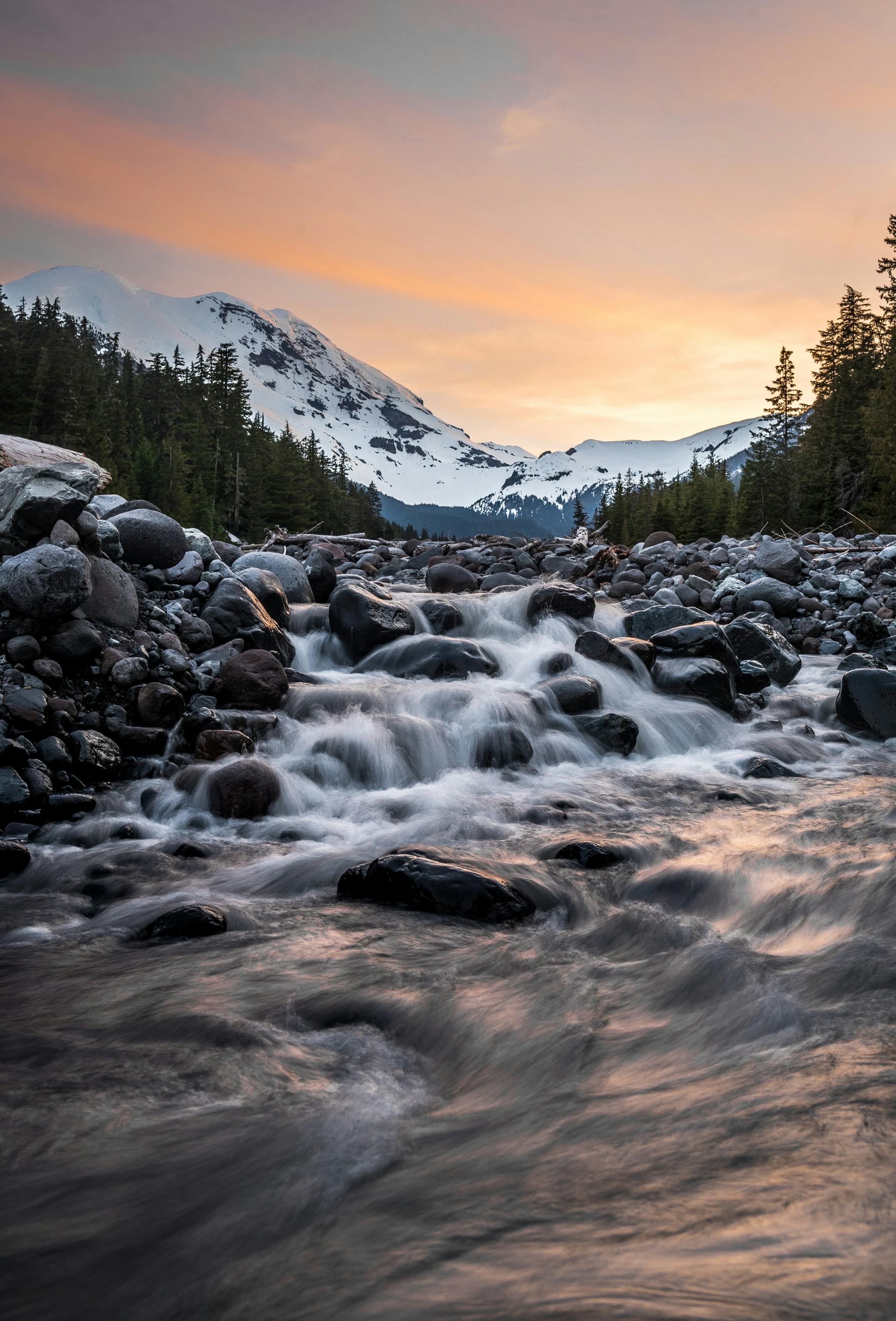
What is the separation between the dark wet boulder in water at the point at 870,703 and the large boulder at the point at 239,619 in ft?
25.4

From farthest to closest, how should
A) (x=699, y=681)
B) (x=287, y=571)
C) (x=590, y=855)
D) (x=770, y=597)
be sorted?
(x=770, y=597), (x=287, y=571), (x=699, y=681), (x=590, y=855)

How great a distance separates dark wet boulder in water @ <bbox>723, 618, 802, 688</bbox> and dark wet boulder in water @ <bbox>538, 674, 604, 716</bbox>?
3.46 m

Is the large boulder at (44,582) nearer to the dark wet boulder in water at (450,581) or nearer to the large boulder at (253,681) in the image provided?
the large boulder at (253,681)

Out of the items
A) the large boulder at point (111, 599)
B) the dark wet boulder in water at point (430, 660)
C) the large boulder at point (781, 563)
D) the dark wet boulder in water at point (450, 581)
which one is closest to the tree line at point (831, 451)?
the large boulder at point (781, 563)

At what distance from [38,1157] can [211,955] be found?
6.07ft

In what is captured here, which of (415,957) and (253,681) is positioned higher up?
(253,681)

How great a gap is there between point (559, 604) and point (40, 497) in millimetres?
8976

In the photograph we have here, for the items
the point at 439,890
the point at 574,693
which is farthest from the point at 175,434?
the point at 439,890

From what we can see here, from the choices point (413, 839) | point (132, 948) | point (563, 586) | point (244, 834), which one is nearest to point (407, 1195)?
point (132, 948)

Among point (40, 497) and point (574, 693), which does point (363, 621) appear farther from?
point (40, 497)

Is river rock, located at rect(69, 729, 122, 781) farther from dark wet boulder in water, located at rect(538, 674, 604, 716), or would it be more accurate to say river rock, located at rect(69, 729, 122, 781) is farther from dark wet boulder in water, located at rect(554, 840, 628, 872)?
dark wet boulder in water, located at rect(538, 674, 604, 716)

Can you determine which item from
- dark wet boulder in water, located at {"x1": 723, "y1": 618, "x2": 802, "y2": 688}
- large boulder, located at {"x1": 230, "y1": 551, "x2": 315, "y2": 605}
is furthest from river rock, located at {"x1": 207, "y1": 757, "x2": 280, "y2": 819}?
dark wet boulder in water, located at {"x1": 723, "y1": 618, "x2": 802, "y2": 688}

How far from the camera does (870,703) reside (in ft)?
31.4

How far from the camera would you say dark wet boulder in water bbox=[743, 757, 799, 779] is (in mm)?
8067
